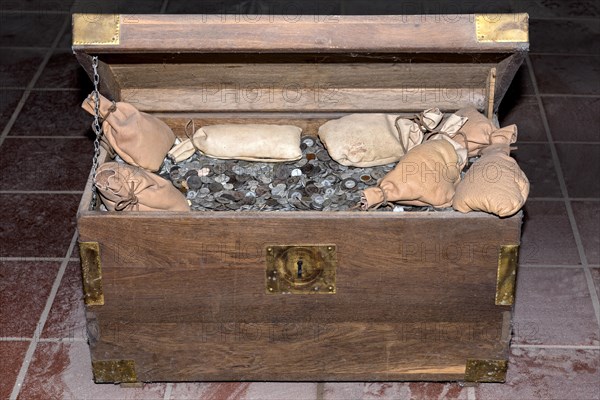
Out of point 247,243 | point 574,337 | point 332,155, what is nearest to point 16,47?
point 332,155

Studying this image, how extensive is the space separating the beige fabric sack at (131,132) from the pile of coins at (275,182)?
0.44 feet

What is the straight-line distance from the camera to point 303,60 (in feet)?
10.7

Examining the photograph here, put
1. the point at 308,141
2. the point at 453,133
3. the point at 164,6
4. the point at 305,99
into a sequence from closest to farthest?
the point at 453,133
the point at 305,99
the point at 308,141
the point at 164,6

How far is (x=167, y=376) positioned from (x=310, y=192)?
71 cm

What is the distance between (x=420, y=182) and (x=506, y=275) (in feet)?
1.21

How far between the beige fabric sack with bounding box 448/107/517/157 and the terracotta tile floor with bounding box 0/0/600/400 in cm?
58

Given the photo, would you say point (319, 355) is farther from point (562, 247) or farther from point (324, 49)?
point (562, 247)

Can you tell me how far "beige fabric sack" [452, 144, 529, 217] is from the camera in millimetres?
2785

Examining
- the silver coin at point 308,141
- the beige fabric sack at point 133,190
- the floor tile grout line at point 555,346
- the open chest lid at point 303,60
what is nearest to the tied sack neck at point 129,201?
the beige fabric sack at point 133,190

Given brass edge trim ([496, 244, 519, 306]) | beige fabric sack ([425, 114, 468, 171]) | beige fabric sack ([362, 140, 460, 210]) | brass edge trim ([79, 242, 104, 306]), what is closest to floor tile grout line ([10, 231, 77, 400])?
brass edge trim ([79, 242, 104, 306])

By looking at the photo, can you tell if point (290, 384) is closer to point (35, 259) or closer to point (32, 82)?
point (35, 259)

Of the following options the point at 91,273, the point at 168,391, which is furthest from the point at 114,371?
the point at 91,273

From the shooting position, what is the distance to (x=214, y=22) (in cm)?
295

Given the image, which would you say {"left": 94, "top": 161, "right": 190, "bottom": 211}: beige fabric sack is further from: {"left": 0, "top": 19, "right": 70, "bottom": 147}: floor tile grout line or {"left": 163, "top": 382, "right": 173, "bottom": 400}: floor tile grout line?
{"left": 0, "top": 19, "right": 70, "bottom": 147}: floor tile grout line
